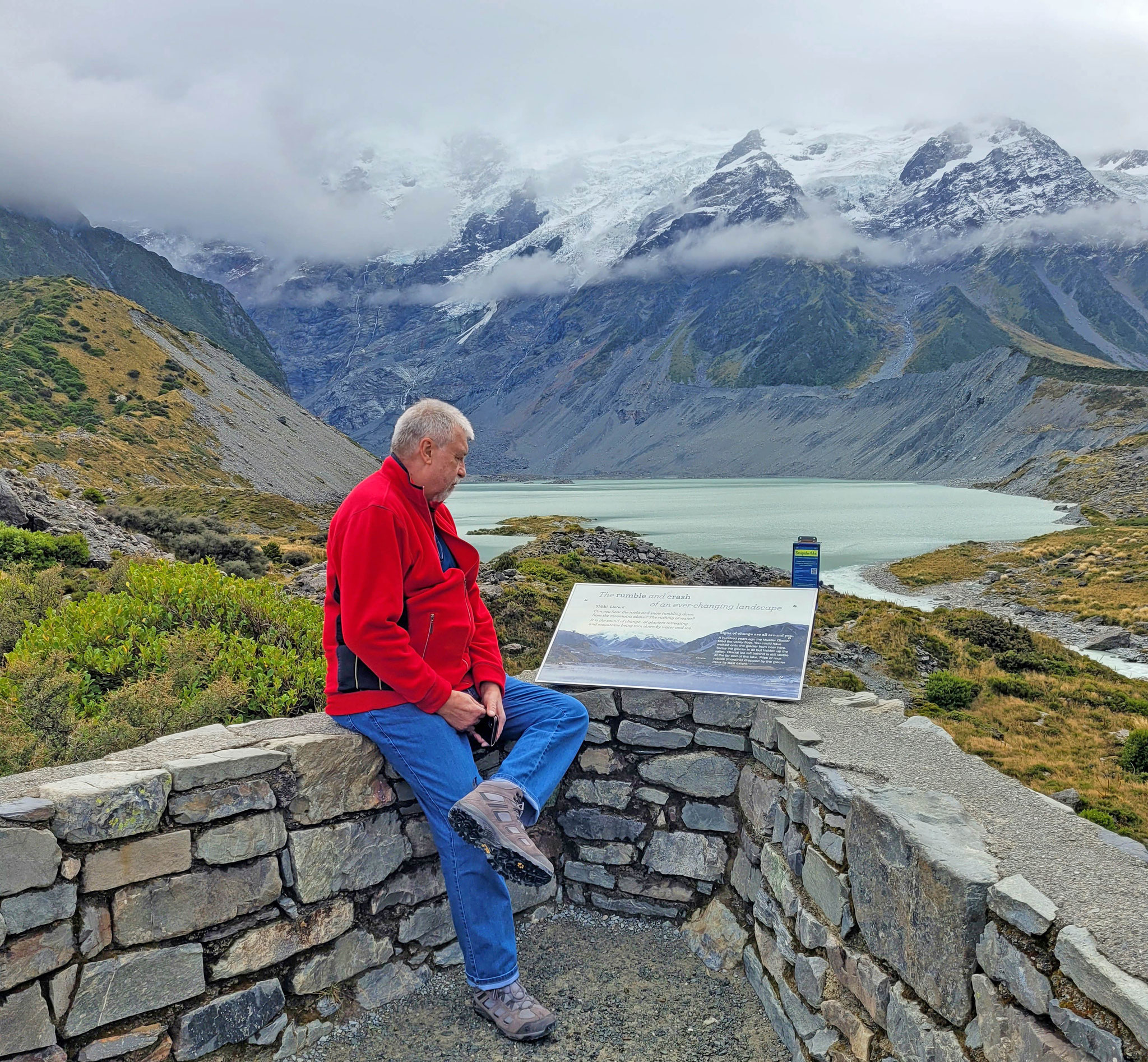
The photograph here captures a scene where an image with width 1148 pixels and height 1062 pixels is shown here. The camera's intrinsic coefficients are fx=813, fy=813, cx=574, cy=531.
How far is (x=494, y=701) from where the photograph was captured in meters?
4.46

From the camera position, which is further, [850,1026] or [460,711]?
[460,711]

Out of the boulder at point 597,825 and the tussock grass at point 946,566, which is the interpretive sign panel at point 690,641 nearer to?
the boulder at point 597,825

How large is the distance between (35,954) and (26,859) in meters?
0.40

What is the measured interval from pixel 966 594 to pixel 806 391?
16733 centimetres

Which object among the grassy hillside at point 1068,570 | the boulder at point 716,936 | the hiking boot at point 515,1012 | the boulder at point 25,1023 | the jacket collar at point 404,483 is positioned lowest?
the grassy hillside at point 1068,570

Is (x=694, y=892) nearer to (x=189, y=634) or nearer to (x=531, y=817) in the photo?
(x=531, y=817)

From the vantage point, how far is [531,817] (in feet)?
13.4

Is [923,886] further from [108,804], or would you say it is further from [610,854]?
[108,804]

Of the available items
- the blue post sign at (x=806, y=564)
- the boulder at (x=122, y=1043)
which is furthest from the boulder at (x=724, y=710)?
the boulder at (x=122, y=1043)

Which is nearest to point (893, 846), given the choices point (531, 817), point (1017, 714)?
point (531, 817)

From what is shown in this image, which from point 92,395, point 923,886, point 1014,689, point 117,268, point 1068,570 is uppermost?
point 117,268

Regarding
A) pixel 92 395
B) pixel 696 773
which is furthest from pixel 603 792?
pixel 92 395

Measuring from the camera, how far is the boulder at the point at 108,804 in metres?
3.36

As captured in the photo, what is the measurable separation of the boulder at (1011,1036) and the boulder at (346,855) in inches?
111
